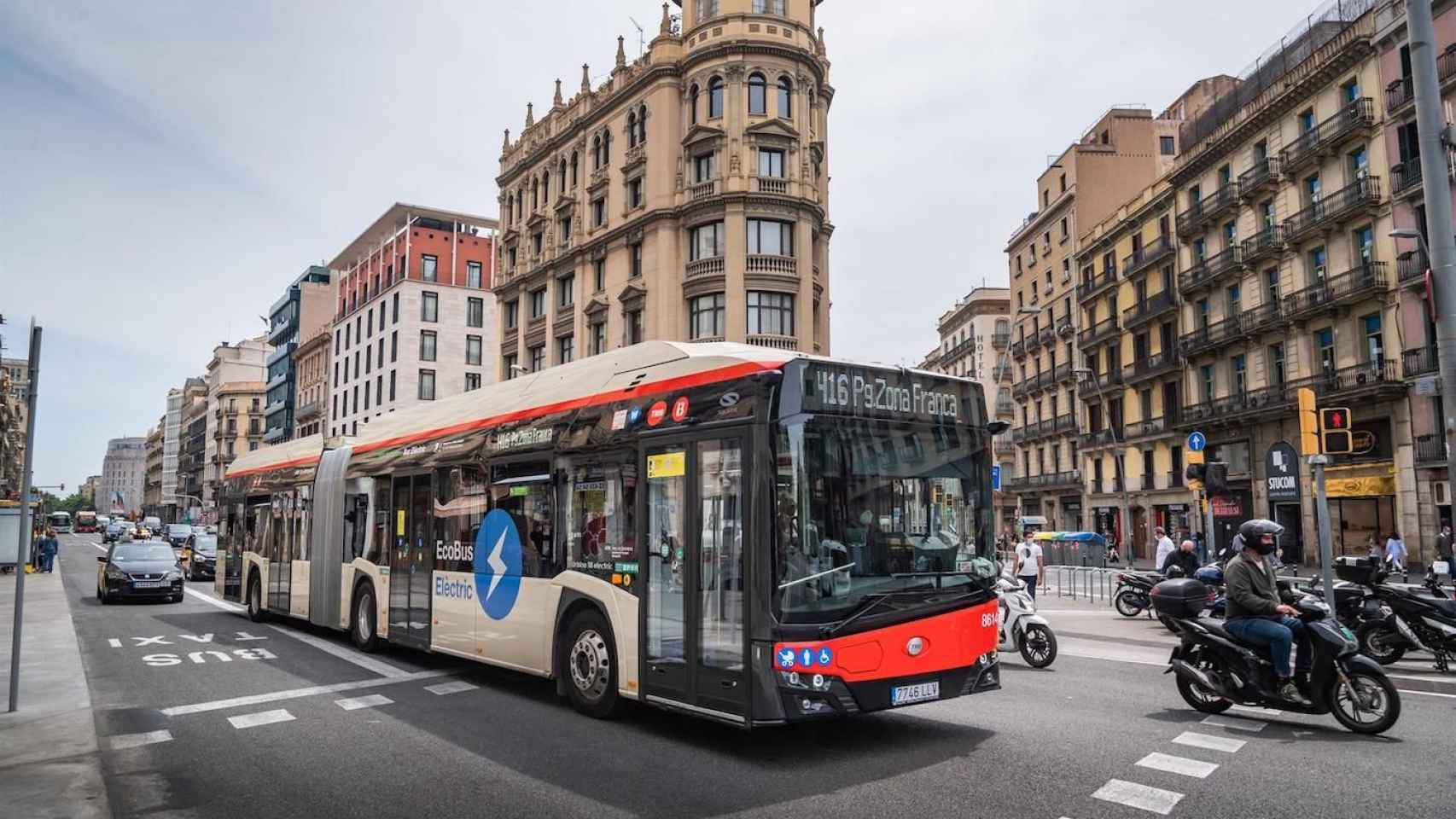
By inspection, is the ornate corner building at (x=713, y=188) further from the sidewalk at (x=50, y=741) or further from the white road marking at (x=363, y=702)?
the white road marking at (x=363, y=702)

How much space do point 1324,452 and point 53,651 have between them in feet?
56.4

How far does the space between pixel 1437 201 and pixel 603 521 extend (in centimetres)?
961

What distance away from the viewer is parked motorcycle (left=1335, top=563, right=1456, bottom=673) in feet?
35.8

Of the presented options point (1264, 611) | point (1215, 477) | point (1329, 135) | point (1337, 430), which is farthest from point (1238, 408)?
point (1264, 611)

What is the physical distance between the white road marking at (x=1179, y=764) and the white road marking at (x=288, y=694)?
25.2 ft

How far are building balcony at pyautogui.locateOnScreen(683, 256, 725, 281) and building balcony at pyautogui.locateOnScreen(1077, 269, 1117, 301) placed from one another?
2461 cm

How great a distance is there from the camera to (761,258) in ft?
126

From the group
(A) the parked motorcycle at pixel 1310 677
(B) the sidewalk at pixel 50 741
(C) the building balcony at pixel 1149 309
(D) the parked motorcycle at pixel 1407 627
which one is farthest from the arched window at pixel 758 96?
(A) the parked motorcycle at pixel 1310 677

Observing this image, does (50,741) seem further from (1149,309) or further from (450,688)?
(1149,309)

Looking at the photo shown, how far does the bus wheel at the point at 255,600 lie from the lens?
1775 cm

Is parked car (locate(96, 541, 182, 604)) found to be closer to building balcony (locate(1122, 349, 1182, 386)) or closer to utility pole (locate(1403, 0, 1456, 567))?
utility pole (locate(1403, 0, 1456, 567))

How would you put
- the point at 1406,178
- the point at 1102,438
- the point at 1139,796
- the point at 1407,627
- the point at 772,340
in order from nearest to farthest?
the point at 1139,796
the point at 1407,627
the point at 1406,178
the point at 772,340
the point at 1102,438

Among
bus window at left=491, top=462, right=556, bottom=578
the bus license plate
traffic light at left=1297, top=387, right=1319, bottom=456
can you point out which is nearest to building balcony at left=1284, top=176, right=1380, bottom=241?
traffic light at left=1297, top=387, right=1319, bottom=456

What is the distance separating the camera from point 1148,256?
47.8m
